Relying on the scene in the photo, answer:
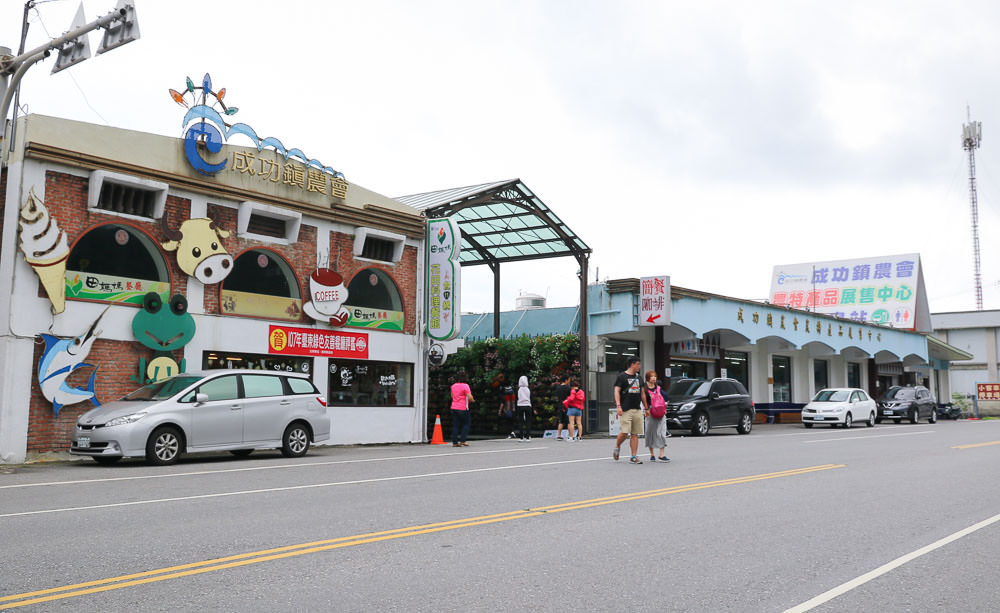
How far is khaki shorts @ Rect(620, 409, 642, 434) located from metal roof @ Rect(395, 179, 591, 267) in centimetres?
1136

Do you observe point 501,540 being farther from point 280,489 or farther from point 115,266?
point 115,266

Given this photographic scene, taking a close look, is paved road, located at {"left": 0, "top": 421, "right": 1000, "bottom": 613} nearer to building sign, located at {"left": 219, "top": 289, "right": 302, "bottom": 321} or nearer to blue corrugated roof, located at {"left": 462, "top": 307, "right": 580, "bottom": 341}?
building sign, located at {"left": 219, "top": 289, "right": 302, "bottom": 321}

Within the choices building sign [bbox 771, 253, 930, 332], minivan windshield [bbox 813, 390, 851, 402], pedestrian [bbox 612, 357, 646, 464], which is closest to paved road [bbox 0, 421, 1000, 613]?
pedestrian [bbox 612, 357, 646, 464]

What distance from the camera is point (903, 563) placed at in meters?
6.54

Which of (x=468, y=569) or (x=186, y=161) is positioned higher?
(x=186, y=161)

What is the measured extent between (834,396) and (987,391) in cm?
2102

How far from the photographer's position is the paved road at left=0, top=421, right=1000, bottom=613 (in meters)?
5.46

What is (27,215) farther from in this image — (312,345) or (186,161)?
(312,345)

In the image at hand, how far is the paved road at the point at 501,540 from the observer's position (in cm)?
546

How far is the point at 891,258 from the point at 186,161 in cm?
4803

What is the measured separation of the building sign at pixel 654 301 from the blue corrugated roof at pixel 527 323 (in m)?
2.62

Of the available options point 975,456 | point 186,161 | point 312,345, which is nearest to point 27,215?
point 186,161

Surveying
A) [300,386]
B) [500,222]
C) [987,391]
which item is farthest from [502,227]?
[987,391]

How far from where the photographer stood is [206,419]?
1498cm
